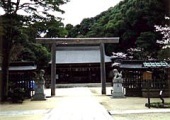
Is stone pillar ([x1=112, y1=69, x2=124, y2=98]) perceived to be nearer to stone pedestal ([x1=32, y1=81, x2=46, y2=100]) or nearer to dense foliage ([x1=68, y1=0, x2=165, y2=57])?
stone pedestal ([x1=32, y1=81, x2=46, y2=100])

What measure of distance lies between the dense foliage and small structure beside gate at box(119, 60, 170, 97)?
43.9ft

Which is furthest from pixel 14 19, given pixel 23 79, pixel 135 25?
pixel 135 25

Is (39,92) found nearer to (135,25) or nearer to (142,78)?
(142,78)

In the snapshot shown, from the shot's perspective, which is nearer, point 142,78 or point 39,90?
point 39,90

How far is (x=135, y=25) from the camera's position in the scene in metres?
48.8

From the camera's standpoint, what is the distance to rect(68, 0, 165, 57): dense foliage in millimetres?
43469

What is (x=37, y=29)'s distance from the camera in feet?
77.6

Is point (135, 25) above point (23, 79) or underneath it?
above

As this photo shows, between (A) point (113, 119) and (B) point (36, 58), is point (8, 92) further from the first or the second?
(B) point (36, 58)

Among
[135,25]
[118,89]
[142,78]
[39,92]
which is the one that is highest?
[135,25]

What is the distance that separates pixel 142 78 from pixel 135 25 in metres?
24.5

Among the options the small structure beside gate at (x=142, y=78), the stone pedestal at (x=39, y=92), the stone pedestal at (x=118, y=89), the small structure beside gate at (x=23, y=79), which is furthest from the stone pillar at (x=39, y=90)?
the small structure beside gate at (x=142, y=78)

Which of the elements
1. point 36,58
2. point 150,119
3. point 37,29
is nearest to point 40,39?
point 37,29

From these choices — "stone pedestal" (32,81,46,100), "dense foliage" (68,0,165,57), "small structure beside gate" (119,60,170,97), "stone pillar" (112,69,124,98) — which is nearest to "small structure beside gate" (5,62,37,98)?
"stone pedestal" (32,81,46,100)
